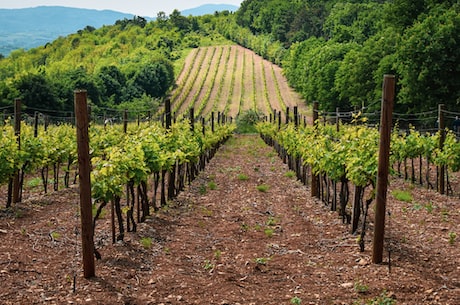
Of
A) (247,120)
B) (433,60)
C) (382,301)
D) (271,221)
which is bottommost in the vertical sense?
(247,120)

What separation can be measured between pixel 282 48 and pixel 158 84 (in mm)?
37686

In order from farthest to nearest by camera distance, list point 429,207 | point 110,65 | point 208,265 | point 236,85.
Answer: point 236,85, point 110,65, point 429,207, point 208,265

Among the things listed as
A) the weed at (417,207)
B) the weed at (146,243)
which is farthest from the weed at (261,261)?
the weed at (417,207)

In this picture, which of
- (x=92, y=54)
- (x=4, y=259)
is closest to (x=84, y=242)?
(x=4, y=259)

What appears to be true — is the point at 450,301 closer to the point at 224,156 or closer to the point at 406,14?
the point at 224,156

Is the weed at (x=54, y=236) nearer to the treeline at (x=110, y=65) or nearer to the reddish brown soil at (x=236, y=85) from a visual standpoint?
the treeline at (x=110, y=65)

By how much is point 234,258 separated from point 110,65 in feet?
290

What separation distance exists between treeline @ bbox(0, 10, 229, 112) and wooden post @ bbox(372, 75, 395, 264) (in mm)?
43754

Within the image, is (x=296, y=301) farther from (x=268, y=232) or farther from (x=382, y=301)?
(x=268, y=232)

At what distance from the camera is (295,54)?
90.4 m

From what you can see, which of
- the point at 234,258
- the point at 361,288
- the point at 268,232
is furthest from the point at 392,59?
the point at 361,288

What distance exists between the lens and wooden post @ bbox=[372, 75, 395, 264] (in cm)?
838

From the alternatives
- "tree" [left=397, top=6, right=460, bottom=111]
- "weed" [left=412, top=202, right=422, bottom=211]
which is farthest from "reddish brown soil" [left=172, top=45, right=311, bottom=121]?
"weed" [left=412, top=202, right=422, bottom=211]

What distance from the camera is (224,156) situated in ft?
116
